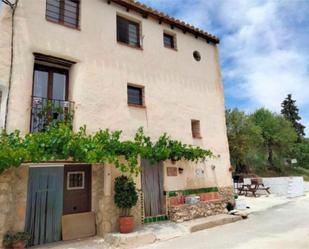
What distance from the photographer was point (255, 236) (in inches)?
339

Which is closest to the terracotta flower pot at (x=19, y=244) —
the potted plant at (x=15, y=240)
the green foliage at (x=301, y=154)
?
the potted plant at (x=15, y=240)

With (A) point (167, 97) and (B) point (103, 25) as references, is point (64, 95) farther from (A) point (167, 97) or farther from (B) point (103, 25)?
(A) point (167, 97)

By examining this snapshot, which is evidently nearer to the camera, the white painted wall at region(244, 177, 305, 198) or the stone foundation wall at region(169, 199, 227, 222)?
the stone foundation wall at region(169, 199, 227, 222)

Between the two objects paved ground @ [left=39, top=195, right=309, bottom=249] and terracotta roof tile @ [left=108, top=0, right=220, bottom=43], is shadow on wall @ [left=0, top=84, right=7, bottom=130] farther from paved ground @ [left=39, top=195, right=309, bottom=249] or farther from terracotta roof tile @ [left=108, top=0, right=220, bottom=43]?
terracotta roof tile @ [left=108, top=0, right=220, bottom=43]

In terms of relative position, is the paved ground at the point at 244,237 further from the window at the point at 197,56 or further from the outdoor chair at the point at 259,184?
the outdoor chair at the point at 259,184

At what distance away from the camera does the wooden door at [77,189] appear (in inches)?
370

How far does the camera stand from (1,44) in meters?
8.43

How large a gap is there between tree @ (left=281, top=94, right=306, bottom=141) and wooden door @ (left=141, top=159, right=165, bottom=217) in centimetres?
4562

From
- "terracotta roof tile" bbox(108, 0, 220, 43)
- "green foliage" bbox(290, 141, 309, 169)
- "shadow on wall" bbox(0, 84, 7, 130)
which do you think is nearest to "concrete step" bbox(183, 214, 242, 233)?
"shadow on wall" bbox(0, 84, 7, 130)

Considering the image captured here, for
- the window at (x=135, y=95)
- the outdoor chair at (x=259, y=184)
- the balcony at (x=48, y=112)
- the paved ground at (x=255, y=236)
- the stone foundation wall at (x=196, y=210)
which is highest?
the window at (x=135, y=95)

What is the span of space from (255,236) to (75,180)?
6585mm

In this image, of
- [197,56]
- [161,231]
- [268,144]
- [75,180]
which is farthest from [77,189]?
[268,144]

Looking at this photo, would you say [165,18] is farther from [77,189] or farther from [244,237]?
[244,237]

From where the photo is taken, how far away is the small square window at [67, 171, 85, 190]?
959 cm
